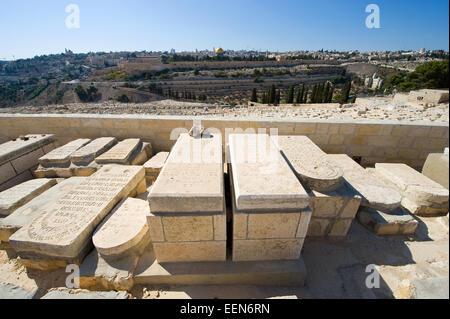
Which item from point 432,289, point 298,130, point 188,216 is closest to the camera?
point 432,289

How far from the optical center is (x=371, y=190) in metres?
2.93

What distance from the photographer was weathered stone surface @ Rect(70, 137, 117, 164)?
12.4 ft

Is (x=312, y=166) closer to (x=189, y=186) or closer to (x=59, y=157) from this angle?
(x=189, y=186)

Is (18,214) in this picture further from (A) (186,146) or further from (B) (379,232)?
(B) (379,232)

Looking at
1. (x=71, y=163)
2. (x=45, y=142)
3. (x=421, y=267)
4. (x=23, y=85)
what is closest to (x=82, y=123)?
(x=45, y=142)

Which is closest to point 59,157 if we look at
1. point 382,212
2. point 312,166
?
point 312,166

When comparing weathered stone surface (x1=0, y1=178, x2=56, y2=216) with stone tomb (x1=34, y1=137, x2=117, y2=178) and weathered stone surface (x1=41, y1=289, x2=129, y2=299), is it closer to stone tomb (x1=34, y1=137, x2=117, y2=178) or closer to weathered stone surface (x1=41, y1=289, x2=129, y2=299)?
stone tomb (x1=34, y1=137, x2=117, y2=178)

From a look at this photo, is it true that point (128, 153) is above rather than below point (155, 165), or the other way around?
above

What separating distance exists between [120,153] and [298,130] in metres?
3.46

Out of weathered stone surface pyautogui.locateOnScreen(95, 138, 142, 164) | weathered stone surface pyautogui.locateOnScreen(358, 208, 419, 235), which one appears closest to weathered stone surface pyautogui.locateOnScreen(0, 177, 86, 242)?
weathered stone surface pyautogui.locateOnScreen(95, 138, 142, 164)

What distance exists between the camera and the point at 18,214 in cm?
264

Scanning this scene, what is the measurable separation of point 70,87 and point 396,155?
77081 millimetres

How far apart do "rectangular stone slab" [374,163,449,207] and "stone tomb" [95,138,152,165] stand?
4.40 m

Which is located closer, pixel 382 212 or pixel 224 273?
pixel 224 273
